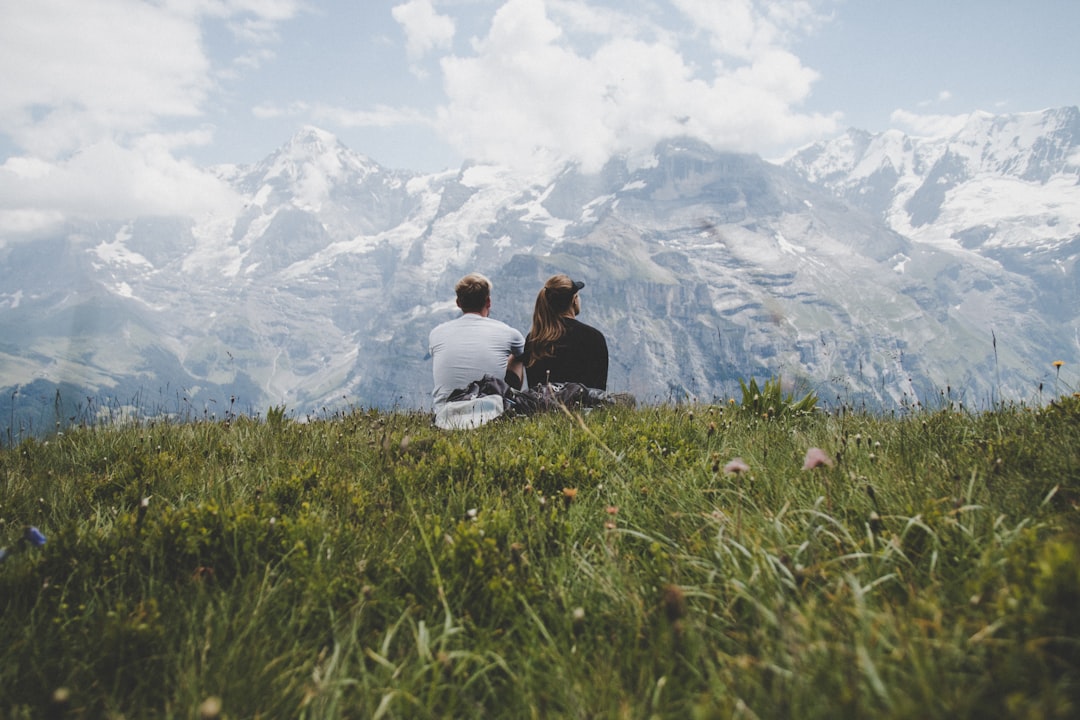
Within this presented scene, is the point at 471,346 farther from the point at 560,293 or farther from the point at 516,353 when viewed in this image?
the point at 560,293

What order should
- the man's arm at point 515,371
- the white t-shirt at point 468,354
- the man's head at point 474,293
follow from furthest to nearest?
the man's arm at point 515,371 → the man's head at point 474,293 → the white t-shirt at point 468,354

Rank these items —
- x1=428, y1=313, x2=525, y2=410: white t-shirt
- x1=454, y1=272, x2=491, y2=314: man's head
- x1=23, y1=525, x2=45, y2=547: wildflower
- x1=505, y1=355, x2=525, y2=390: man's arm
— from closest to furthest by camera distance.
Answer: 1. x1=23, y1=525, x2=45, y2=547: wildflower
2. x1=428, y1=313, x2=525, y2=410: white t-shirt
3. x1=454, y1=272, x2=491, y2=314: man's head
4. x1=505, y1=355, x2=525, y2=390: man's arm

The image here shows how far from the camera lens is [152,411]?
872 centimetres

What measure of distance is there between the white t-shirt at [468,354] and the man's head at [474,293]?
0.17 metres

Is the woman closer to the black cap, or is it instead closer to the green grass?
the black cap

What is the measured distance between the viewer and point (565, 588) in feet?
8.44

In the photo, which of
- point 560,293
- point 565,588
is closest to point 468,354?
point 560,293

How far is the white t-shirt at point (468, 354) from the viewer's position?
9211 mm

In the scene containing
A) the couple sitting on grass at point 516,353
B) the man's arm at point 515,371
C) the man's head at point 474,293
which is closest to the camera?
the couple sitting on grass at point 516,353

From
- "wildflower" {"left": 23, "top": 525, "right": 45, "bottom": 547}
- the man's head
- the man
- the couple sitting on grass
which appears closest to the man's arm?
the couple sitting on grass

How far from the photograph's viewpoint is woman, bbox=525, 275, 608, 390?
9609 mm

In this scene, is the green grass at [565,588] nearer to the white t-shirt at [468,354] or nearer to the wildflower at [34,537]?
the wildflower at [34,537]

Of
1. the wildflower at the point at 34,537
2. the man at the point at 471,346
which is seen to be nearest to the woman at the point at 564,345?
the man at the point at 471,346

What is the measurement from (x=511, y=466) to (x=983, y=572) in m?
2.95
